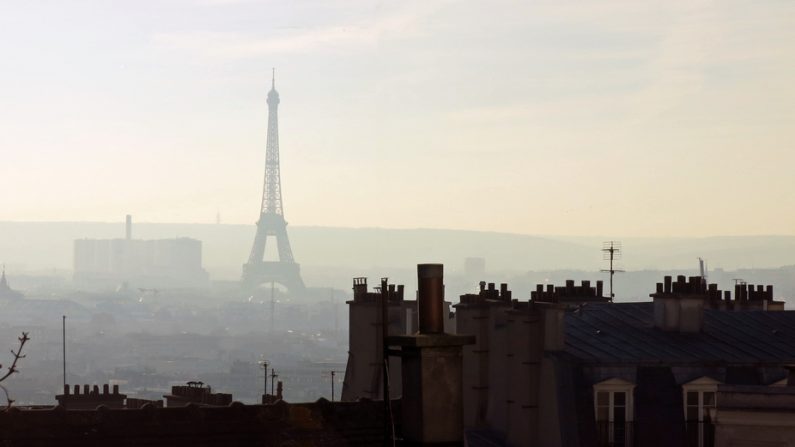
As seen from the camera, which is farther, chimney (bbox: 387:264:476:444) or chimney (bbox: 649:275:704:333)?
chimney (bbox: 649:275:704:333)

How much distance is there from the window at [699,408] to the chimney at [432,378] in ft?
43.2

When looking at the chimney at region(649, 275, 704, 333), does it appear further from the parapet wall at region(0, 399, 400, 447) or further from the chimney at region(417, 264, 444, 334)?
the chimney at region(417, 264, 444, 334)

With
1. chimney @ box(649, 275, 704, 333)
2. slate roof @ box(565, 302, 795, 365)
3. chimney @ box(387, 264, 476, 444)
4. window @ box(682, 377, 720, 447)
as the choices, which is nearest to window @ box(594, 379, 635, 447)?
slate roof @ box(565, 302, 795, 365)

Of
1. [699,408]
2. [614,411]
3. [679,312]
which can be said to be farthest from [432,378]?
[679,312]

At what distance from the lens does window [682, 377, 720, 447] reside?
32.0m

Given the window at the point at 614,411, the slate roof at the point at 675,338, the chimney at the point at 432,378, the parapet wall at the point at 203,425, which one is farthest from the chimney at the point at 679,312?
the chimney at the point at 432,378

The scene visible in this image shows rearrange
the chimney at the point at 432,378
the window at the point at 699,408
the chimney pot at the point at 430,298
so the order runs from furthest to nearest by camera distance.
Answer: the window at the point at 699,408, the chimney pot at the point at 430,298, the chimney at the point at 432,378

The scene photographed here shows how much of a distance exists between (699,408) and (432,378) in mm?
13950

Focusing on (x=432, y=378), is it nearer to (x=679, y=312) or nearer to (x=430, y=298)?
(x=430, y=298)

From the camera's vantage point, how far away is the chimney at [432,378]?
1938 cm

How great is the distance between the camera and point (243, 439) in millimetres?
25906

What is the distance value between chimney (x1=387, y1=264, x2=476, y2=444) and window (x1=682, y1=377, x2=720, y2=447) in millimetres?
13155

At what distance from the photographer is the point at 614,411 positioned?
3188 centimetres

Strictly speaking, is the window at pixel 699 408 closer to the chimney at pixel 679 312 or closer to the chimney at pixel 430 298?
the chimney at pixel 679 312
